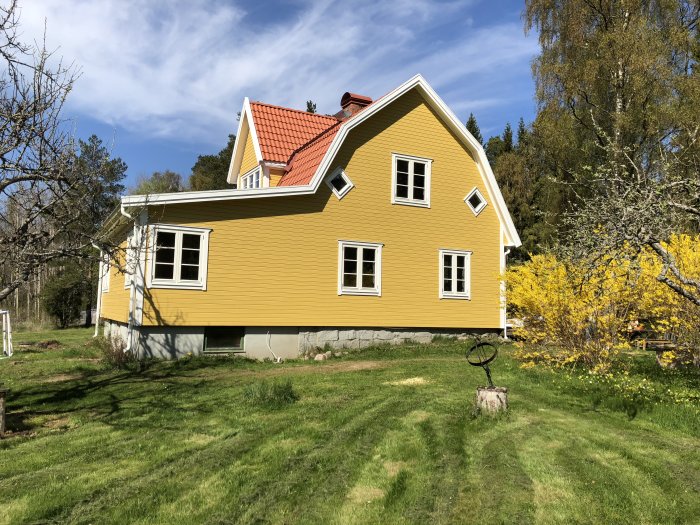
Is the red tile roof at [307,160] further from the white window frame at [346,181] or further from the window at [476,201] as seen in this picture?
the window at [476,201]

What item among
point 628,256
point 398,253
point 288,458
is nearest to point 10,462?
point 288,458

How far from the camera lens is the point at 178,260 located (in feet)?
43.4

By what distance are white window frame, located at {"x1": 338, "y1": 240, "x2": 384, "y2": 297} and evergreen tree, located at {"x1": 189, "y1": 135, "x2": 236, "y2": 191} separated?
3254 cm

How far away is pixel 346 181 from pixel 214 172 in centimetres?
3580

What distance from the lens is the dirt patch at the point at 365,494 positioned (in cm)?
469

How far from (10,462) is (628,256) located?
25.3 feet

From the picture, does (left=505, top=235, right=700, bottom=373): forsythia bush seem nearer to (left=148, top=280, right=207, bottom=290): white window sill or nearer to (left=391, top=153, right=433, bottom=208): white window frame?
(left=391, top=153, right=433, bottom=208): white window frame

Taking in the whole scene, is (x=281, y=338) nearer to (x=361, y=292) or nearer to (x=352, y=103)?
(x=361, y=292)

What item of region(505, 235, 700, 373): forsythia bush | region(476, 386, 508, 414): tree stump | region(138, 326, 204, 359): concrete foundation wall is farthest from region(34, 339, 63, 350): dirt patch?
region(505, 235, 700, 373): forsythia bush

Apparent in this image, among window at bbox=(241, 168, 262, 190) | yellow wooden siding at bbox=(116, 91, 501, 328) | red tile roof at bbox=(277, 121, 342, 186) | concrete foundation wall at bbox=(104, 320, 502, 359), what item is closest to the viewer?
concrete foundation wall at bbox=(104, 320, 502, 359)

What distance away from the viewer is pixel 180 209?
43.2 ft

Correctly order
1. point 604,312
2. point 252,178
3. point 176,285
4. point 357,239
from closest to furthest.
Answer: point 604,312 → point 176,285 → point 357,239 → point 252,178

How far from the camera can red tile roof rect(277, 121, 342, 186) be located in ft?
50.6

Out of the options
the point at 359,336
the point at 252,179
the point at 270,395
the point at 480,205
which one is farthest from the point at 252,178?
the point at 270,395
